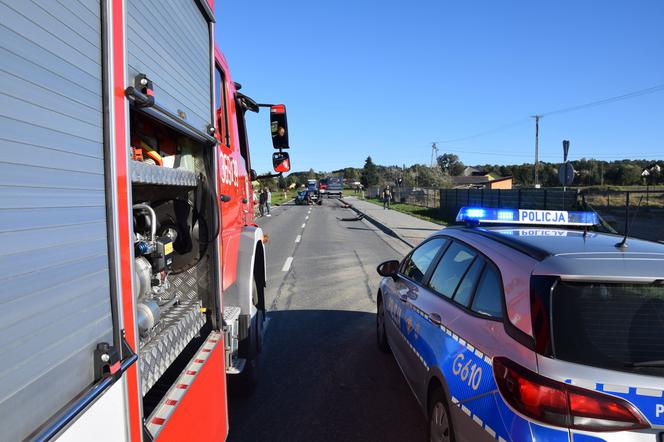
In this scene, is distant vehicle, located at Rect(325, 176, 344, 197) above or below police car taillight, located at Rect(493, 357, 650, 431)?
above

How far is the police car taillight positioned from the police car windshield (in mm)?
141

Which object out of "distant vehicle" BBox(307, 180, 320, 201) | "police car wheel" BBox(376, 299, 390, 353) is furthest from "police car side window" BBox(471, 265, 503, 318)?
"distant vehicle" BBox(307, 180, 320, 201)

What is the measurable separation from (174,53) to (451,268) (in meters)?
2.30

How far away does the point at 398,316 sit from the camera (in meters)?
4.21

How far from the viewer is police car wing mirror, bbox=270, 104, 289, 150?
504cm

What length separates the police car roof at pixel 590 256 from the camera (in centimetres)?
218

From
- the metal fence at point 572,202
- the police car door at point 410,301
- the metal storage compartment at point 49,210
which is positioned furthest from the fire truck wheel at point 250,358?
the metal fence at point 572,202

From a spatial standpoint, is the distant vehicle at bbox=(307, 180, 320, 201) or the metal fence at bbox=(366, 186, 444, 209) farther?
the distant vehicle at bbox=(307, 180, 320, 201)

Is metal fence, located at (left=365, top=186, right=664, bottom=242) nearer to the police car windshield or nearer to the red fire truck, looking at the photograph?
the police car windshield

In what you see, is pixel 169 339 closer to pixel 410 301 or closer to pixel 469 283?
pixel 469 283

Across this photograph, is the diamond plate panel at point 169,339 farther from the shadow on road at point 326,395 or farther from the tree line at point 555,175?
the tree line at point 555,175

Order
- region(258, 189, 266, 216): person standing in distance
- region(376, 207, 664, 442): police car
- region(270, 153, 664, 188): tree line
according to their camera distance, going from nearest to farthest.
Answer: region(376, 207, 664, 442): police car < region(258, 189, 266, 216): person standing in distance < region(270, 153, 664, 188): tree line

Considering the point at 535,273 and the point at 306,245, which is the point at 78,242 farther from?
the point at 306,245

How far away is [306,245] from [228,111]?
1098 centimetres
